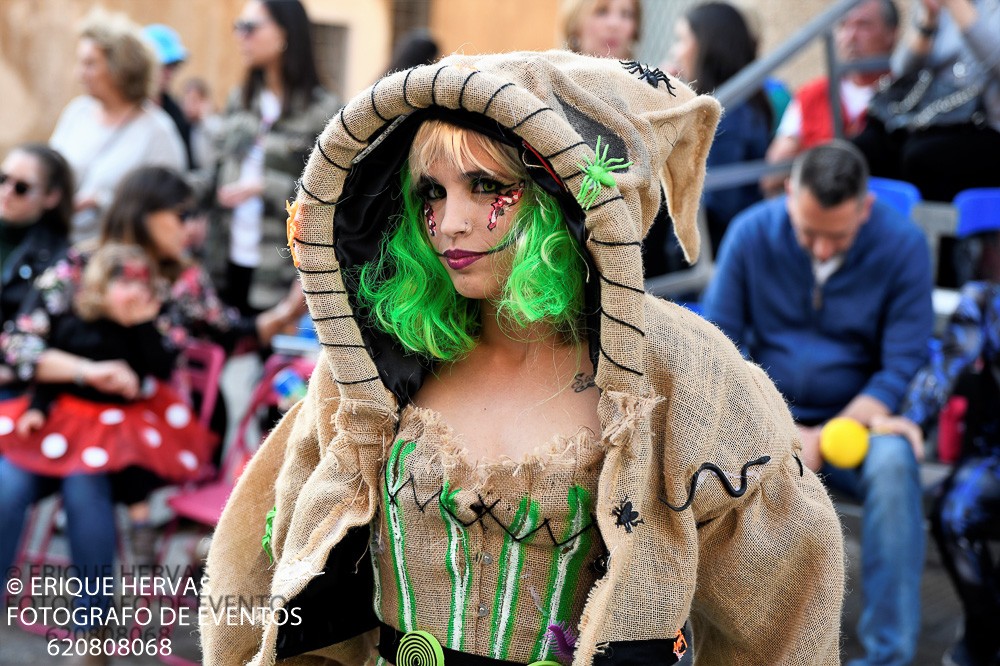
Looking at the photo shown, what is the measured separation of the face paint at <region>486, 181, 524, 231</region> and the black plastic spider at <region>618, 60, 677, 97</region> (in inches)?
11.2

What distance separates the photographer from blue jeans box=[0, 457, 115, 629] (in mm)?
4016

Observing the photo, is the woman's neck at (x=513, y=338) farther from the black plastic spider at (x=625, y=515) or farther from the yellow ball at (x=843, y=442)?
the yellow ball at (x=843, y=442)

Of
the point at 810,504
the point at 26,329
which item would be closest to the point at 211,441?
the point at 26,329

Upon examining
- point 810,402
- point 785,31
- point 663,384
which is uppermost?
point 785,31

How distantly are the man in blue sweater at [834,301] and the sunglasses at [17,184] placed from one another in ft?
8.75

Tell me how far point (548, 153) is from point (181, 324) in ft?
9.62

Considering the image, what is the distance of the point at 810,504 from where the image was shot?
1991 mm

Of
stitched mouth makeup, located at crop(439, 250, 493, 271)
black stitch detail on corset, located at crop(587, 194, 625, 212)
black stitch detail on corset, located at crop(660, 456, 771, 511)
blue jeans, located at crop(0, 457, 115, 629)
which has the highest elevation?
black stitch detail on corset, located at crop(587, 194, 625, 212)

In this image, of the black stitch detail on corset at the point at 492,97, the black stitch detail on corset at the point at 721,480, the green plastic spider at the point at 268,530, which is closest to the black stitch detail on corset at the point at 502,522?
the black stitch detail on corset at the point at 721,480

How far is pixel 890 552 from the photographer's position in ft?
12.2

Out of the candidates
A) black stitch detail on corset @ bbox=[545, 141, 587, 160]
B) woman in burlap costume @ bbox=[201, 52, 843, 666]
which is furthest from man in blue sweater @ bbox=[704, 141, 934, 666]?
black stitch detail on corset @ bbox=[545, 141, 587, 160]

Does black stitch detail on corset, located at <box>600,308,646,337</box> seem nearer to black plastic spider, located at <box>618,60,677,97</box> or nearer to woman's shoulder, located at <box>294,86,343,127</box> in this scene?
black plastic spider, located at <box>618,60,677,97</box>

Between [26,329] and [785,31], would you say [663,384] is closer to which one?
[26,329]

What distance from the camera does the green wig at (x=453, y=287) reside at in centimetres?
Result: 192
